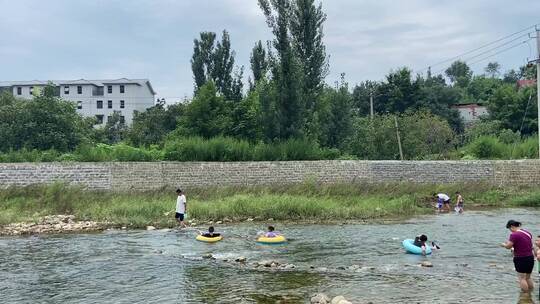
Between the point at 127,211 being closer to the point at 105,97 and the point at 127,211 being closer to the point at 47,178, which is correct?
the point at 47,178

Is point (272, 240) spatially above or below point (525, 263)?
below

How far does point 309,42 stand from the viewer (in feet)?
139

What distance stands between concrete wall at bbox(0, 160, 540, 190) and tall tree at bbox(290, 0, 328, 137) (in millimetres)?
9524

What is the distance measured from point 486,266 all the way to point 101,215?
16.9 m

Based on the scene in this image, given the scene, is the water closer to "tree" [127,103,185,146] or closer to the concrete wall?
the concrete wall

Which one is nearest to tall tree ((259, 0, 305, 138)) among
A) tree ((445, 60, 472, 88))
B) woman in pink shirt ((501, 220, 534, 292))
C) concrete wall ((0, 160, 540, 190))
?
concrete wall ((0, 160, 540, 190))

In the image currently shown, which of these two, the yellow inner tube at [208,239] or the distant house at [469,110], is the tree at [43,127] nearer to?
the yellow inner tube at [208,239]

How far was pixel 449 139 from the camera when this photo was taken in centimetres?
4722

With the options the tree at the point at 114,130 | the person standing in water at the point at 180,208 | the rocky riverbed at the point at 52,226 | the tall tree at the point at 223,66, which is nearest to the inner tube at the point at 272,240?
the person standing in water at the point at 180,208

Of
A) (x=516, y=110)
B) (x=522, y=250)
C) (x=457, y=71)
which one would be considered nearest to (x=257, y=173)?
(x=522, y=250)

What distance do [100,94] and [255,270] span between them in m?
80.6

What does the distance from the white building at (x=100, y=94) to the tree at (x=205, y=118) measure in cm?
5128

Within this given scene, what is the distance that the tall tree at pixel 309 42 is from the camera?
4184cm

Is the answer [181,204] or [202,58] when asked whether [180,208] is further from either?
[202,58]
